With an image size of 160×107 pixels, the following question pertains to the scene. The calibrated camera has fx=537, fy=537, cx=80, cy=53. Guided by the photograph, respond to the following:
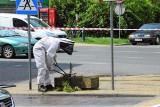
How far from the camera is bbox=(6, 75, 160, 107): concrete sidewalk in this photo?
1213 centimetres

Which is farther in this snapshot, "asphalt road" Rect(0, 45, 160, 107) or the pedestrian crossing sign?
the pedestrian crossing sign

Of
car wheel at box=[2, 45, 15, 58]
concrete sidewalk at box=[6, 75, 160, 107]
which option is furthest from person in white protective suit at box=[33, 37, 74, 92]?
car wheel at box=[2, 45, 15, 58]

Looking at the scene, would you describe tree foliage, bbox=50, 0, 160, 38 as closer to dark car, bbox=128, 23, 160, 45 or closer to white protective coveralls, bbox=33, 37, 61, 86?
dark car, bbox=128, 23, 160, 45

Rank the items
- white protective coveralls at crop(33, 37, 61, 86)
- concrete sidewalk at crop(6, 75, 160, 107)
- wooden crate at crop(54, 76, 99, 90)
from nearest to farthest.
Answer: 1. concrete sidewalk at crop(6, 75, 160, 107)
2. white protective coveralls at crop(33, 37, 61, 86)
3. wooden crate at crop(54, 76, 99, 90)

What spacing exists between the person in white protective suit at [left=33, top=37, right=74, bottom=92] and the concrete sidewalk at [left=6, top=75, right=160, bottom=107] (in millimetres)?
280

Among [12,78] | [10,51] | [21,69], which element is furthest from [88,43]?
[12,78]

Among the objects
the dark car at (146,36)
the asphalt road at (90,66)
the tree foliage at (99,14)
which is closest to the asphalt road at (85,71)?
the asphalt road at (90,66)

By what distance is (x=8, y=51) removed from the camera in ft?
77.0

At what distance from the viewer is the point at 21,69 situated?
728 inches

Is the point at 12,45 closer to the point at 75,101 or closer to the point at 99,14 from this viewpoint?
the point at 75,101

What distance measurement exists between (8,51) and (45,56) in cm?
1107

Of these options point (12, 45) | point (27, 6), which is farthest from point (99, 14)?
point (27, 6)

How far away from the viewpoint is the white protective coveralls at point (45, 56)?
12508 mm

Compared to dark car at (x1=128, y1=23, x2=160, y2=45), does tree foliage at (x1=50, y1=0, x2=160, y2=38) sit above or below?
above
